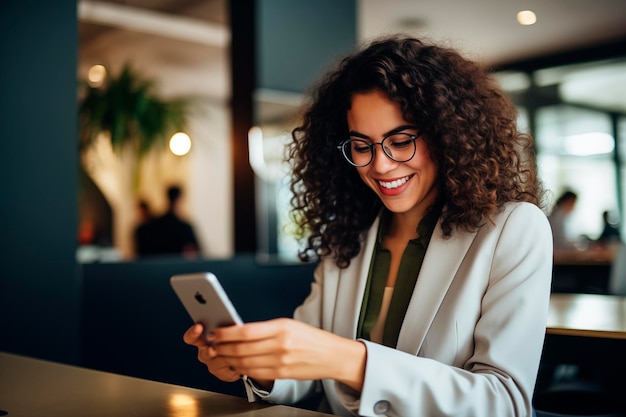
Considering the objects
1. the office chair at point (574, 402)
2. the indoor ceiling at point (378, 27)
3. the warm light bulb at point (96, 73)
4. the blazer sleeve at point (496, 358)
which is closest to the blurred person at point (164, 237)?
the indoor ceiling at point (378, 27)

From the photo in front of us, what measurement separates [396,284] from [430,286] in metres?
0.16

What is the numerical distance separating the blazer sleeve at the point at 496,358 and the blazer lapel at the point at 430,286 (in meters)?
0.07

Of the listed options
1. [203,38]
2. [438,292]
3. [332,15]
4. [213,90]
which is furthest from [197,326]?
[213,90]

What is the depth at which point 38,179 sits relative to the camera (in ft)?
10.5

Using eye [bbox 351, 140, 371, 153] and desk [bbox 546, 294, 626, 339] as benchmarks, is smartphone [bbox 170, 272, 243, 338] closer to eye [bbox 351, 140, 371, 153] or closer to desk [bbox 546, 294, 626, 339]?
eye [bbox 351, 140, 371, 153]

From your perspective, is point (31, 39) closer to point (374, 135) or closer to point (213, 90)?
point (374, 135)

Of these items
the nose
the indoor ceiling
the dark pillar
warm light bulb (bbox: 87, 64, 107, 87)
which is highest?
the indoor ceiling

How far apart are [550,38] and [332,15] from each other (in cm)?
444

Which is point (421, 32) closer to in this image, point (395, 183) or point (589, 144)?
point (589, 144)

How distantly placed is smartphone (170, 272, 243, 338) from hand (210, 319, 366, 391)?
29mm

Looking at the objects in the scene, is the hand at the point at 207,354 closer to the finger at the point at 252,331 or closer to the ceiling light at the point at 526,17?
the finger at the point at 252,331

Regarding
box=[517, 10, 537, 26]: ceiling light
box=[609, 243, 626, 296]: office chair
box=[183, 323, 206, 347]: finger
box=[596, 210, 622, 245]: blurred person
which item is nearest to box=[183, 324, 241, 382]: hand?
box=[183, 323, 206, 347]: finger

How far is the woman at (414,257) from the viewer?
1264 millimetres

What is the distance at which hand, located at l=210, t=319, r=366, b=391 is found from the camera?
114 centimetres
